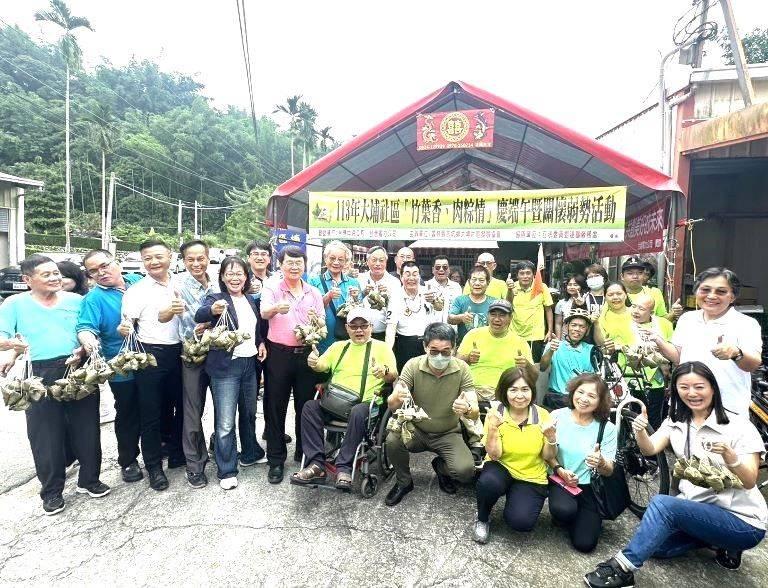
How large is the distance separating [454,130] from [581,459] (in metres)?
4.43

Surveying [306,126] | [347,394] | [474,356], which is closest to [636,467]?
[474,356]

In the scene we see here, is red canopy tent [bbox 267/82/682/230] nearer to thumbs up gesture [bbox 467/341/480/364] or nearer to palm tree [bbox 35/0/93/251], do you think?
thumbs up gesture [bbox 467/341/480/364]

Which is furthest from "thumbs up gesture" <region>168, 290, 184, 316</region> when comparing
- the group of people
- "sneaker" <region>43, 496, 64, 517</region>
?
"sneaker" <region>43, 496, 64, 517</region>

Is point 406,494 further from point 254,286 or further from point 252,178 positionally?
point 252,178

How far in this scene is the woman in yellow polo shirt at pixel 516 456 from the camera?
2.82m

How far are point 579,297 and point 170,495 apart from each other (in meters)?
4.54

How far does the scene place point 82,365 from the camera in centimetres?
328

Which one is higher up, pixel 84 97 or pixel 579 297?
pixel 84 97

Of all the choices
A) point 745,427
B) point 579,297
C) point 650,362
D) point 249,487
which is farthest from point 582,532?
point 579,297

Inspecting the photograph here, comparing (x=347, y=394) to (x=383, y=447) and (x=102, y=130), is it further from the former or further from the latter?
(x=102, y=130)

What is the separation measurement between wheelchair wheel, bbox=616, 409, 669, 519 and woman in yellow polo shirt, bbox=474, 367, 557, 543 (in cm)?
69

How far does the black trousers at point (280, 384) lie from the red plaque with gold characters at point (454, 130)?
3.56m

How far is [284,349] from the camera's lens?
3.69 m

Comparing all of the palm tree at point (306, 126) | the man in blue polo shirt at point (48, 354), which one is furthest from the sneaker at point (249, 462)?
the palm tree at point (306, 126)
